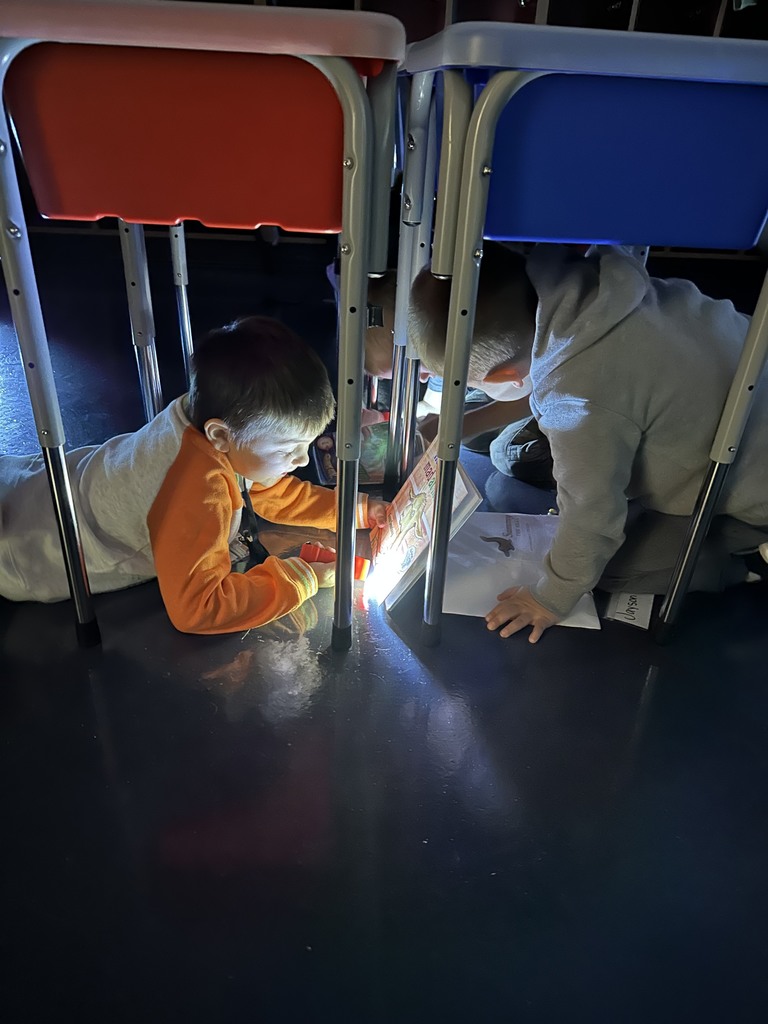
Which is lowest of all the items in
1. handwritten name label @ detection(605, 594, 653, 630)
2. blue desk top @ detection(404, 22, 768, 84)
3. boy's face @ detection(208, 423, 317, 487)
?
handwritten name label @ detection(605, 594, 653, 630)

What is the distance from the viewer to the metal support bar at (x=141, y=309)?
1.38 metres

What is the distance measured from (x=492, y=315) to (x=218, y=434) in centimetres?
43

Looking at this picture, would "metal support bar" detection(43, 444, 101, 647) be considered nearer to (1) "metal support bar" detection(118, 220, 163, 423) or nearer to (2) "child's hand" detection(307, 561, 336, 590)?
(2) "child's hand" detection(307, 561, 336, 590)

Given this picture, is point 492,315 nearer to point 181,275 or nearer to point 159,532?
point 159,532

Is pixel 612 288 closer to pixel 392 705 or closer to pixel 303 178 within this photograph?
pixel 303 178

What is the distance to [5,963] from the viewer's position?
737 millimetres

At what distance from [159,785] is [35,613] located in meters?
0.41

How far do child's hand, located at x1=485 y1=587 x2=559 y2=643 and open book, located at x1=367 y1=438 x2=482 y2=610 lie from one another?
0.45 ft

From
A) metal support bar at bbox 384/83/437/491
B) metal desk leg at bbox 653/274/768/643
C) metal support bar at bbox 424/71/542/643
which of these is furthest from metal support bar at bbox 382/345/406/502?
metal desk leg at bbox 653/274/768/643

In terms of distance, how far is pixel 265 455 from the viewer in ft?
3.65

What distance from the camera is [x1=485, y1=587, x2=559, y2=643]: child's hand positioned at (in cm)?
118

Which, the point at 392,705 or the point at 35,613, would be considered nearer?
the point at 392,705

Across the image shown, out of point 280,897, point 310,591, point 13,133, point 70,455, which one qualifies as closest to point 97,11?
point 13,133

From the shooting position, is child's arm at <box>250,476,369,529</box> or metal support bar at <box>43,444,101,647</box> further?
child's arm at <box>250,476,369,529</box>
